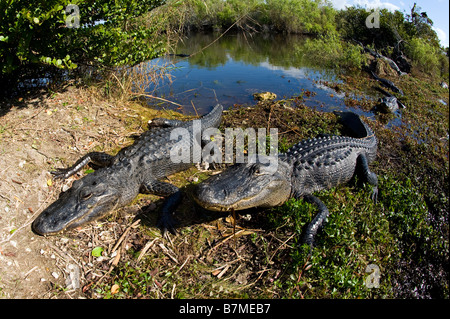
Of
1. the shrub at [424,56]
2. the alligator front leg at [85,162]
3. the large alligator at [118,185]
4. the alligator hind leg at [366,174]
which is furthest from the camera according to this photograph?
the shrub at [424,56]

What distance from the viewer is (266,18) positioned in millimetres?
20719

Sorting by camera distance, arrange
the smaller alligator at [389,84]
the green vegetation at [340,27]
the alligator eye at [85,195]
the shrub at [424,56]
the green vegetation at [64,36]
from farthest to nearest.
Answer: the shrub at [424,56] → the green vegetation at [340,27] → the smaller alligator at [389,84] → the green vegetation at [64,36] → the alligator eye at [85,195]

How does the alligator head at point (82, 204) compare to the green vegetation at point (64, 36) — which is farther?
the green vegetation at point (64, 36)

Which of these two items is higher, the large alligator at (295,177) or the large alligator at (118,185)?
the large alligator at (295,177)

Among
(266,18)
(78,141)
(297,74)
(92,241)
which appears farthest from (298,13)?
(92,241)

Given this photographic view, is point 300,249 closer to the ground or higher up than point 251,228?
higher up

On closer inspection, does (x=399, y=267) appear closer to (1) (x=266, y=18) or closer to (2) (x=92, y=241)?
(2) (x=92, y=241)

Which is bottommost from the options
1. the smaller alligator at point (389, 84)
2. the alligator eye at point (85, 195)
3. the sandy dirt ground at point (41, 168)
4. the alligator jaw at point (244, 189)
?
the sandy dirt ground at point (41, 168)

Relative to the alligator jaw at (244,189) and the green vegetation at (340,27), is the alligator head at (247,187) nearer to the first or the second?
the alligator jaw at (244,189)

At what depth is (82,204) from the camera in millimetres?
3162

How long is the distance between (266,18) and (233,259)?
21.1 metres

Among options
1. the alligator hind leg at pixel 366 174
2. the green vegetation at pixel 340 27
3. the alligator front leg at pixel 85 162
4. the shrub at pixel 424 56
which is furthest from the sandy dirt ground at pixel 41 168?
the shrub at pixel 424 56

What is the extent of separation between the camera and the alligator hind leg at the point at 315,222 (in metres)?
3.10

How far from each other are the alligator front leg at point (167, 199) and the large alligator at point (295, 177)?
0.72 metres
